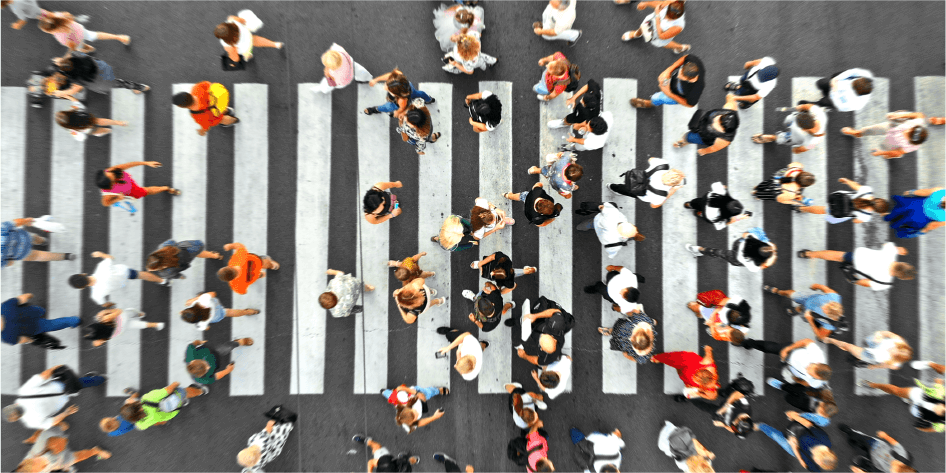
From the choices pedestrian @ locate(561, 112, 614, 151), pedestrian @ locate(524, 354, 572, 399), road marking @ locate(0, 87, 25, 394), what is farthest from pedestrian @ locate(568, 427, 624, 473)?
road marking @ locate(0, 87, 25, 394)

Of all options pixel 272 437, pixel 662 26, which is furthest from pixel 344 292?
pixel 662 26

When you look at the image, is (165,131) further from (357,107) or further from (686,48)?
(686,48)

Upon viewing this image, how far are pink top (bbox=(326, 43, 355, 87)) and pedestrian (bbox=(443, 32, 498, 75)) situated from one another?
4.16ft

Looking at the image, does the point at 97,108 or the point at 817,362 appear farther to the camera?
the point at 97,108

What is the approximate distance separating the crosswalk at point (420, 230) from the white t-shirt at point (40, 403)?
56cm

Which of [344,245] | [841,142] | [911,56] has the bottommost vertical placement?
[344,245]

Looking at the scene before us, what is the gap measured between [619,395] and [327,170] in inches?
208

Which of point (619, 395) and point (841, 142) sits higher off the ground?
point (841, 142)

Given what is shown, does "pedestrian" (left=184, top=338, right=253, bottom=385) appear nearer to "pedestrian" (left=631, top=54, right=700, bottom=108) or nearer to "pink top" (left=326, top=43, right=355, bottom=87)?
"pink top" (left=326, top=43, right=355, bottom=87)

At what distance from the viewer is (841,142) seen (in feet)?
17.4

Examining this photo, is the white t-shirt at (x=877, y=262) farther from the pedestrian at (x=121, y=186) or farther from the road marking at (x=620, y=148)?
the pedestrian at (x=121, y=186)

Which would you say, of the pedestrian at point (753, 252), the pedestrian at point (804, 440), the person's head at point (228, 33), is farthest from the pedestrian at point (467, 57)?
the pedestrian at point (804, 440)

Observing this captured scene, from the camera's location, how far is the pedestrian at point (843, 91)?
4.64m

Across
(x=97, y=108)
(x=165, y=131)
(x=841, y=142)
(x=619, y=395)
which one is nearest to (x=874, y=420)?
(x=619, y=395)
